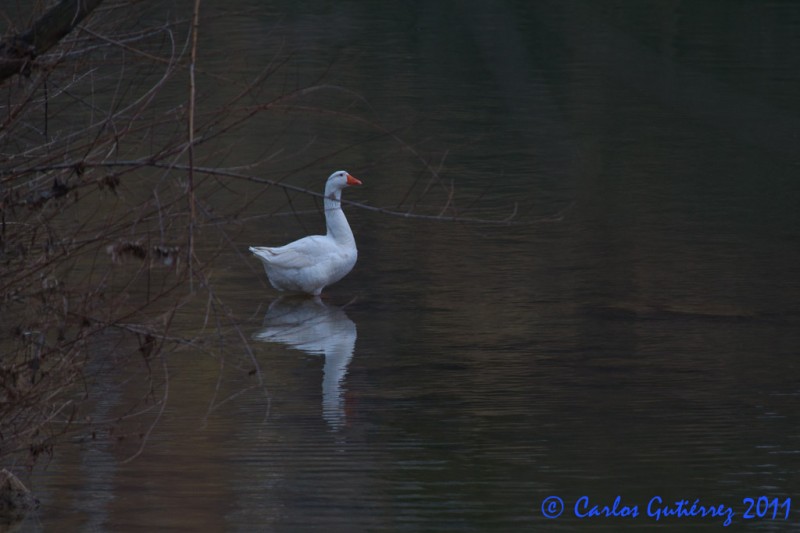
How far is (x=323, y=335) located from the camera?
12.0 metres

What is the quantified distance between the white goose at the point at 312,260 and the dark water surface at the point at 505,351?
0.19m

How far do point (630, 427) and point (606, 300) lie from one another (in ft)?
11.0

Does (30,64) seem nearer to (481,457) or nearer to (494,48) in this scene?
(481,457)

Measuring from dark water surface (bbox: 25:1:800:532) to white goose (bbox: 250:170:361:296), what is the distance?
193mm

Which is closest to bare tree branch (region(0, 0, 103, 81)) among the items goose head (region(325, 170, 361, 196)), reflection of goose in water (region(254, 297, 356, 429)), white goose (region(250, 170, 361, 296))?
reflection of goose in water (region(254, 297, 356, 429))

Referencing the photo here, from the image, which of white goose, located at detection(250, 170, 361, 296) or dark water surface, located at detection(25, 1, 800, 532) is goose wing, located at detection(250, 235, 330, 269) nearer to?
white goose, located at detection(250, 170, 361, 296)

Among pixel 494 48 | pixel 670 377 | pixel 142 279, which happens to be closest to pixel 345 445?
pixel 670 377

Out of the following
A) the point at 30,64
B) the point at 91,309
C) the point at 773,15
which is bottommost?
the point at 773,15

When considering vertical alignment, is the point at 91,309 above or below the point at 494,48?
above

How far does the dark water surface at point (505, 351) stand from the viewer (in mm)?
8242

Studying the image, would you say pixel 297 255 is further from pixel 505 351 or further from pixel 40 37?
pixel 40 37

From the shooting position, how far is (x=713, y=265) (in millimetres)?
13945

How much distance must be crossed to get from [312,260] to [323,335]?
125 centimetres

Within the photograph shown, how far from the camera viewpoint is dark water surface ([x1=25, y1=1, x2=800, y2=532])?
324 inches
